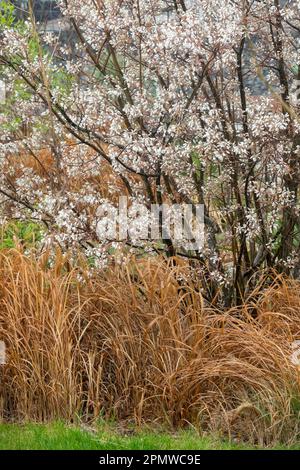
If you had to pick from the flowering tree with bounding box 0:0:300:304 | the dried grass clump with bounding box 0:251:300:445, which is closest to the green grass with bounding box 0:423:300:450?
the dried grass clump with bounding box 0:251:300:445

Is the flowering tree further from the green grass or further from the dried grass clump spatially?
the green grass

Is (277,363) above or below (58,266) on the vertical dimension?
below

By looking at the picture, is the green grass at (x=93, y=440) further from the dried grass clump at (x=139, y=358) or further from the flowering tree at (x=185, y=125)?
the flowering tree at (x=185, y=125)

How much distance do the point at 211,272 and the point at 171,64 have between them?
65.8 inches

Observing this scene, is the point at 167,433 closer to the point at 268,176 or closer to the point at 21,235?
the point at 268,176

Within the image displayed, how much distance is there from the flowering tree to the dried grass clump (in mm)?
681

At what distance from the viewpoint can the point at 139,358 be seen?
5992 millimetres

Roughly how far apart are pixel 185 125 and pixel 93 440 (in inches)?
102

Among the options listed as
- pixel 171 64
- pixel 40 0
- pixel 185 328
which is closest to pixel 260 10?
pixel 171 64

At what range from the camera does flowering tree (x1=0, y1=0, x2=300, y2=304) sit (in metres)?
6.53

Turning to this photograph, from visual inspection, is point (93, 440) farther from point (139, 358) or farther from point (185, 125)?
point (185, 125)

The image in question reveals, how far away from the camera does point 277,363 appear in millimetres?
5719

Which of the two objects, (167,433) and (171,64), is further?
(171,64)
